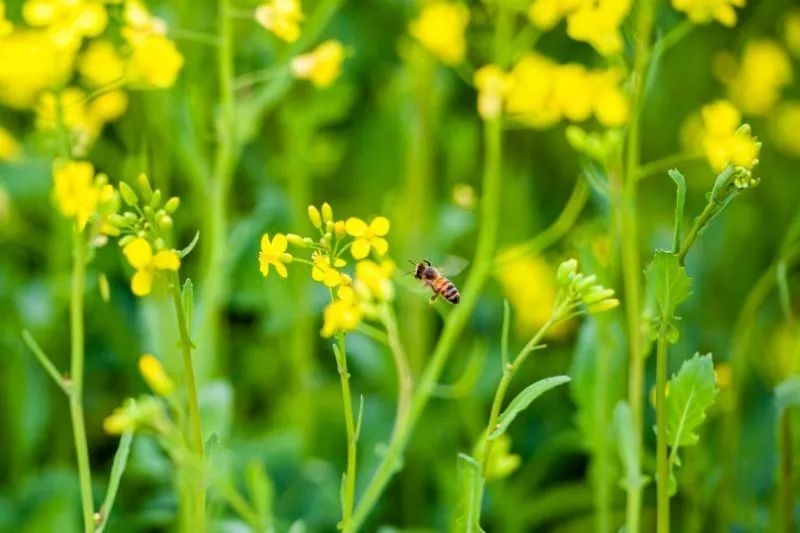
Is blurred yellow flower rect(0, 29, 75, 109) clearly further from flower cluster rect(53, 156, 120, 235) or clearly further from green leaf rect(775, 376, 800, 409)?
green leaf rect(775, 376, 800, 409)

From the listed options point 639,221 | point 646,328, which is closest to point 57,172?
point 646,328

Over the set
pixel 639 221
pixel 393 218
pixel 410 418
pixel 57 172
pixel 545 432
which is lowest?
pixel 410 418

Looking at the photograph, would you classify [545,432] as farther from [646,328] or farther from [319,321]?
[646,328]

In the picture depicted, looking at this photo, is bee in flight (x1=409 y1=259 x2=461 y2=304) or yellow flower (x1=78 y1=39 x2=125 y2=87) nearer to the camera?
bee in flight (x1=409 y1=259 x2=461 y2=304)

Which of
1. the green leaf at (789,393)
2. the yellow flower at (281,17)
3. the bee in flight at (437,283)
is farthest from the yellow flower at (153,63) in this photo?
the green leaf at (789,393)

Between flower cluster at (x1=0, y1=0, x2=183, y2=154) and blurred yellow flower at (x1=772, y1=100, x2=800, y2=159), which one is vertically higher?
blurred yellow flower at (x1=772, y1=100, x2=800, y2=159)

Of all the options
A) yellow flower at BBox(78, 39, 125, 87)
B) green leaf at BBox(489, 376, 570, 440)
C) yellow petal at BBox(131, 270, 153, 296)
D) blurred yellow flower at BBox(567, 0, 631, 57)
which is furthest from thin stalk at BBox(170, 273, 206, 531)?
yellow flower at BBox(78, 39, 125, 87)
